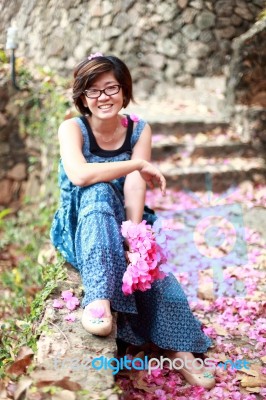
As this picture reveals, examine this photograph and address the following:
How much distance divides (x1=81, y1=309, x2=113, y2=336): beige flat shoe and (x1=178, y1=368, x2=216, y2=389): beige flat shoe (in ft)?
1.44

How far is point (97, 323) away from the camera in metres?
2.04

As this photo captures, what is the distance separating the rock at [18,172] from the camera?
5574 mm

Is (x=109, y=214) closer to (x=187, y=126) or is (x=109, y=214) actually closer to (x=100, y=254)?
(x=100, y=254)

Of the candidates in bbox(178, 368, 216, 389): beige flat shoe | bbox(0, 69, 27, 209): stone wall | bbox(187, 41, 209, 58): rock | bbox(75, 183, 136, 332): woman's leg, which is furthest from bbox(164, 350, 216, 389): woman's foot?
bbox(187, 41, 209, 58): rock

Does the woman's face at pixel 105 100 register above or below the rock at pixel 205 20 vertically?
below

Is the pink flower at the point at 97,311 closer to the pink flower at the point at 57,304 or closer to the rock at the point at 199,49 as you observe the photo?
the pink flower at the point at 57,304

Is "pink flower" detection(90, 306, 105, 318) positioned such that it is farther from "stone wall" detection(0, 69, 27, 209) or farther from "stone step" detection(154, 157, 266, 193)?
"stone wall" detection(0, 69, 27, 209)

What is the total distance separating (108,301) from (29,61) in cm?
456

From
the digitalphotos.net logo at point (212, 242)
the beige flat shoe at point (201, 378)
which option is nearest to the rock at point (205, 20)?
the digitalphotos.net logo at point (212, 242)

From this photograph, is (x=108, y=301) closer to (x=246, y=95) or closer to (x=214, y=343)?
(x=214, y=343)

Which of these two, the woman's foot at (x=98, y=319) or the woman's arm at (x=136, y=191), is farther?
the woman's arm at (x=136, y=191)

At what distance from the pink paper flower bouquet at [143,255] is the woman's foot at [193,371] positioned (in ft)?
1.22

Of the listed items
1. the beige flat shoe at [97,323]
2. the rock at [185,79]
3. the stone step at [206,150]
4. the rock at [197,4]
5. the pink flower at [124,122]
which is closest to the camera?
the beige flat shoe at [97,323]

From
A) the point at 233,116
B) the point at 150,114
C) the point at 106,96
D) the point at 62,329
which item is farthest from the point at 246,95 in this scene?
the point at 62,329
